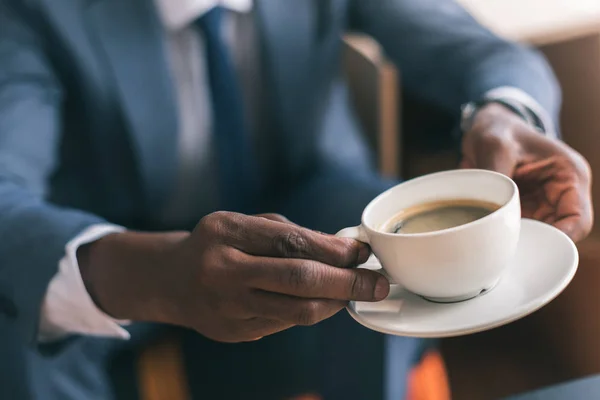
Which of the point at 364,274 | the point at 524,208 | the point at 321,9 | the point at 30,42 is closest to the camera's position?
the point at 364,274

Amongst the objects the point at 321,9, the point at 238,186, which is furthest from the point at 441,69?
the point at 238,186

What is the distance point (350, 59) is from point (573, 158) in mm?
537

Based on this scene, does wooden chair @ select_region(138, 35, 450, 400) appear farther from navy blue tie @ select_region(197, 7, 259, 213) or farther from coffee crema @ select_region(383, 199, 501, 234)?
coffee crema @ select_region(383, 199, 501, 234)

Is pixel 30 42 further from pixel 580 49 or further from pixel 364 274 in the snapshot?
pixel 580 49

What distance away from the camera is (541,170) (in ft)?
→ 1.57

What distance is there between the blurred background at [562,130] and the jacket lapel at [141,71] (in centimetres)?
31

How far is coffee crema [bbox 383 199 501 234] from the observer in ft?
1.34

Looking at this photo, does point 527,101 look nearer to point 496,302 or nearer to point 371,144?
point 496,302

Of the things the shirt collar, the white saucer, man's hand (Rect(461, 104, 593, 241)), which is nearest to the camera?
the white saucer

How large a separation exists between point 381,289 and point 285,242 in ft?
0.20

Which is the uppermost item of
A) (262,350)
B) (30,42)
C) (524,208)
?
(30,42)

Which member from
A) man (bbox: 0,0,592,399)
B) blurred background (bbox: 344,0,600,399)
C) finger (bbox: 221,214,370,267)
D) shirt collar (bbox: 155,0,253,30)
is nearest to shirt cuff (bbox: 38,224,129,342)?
man (bbox: 0,0,592,399)

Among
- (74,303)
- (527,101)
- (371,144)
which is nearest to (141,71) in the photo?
(74,303)

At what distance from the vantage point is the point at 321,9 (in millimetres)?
756
